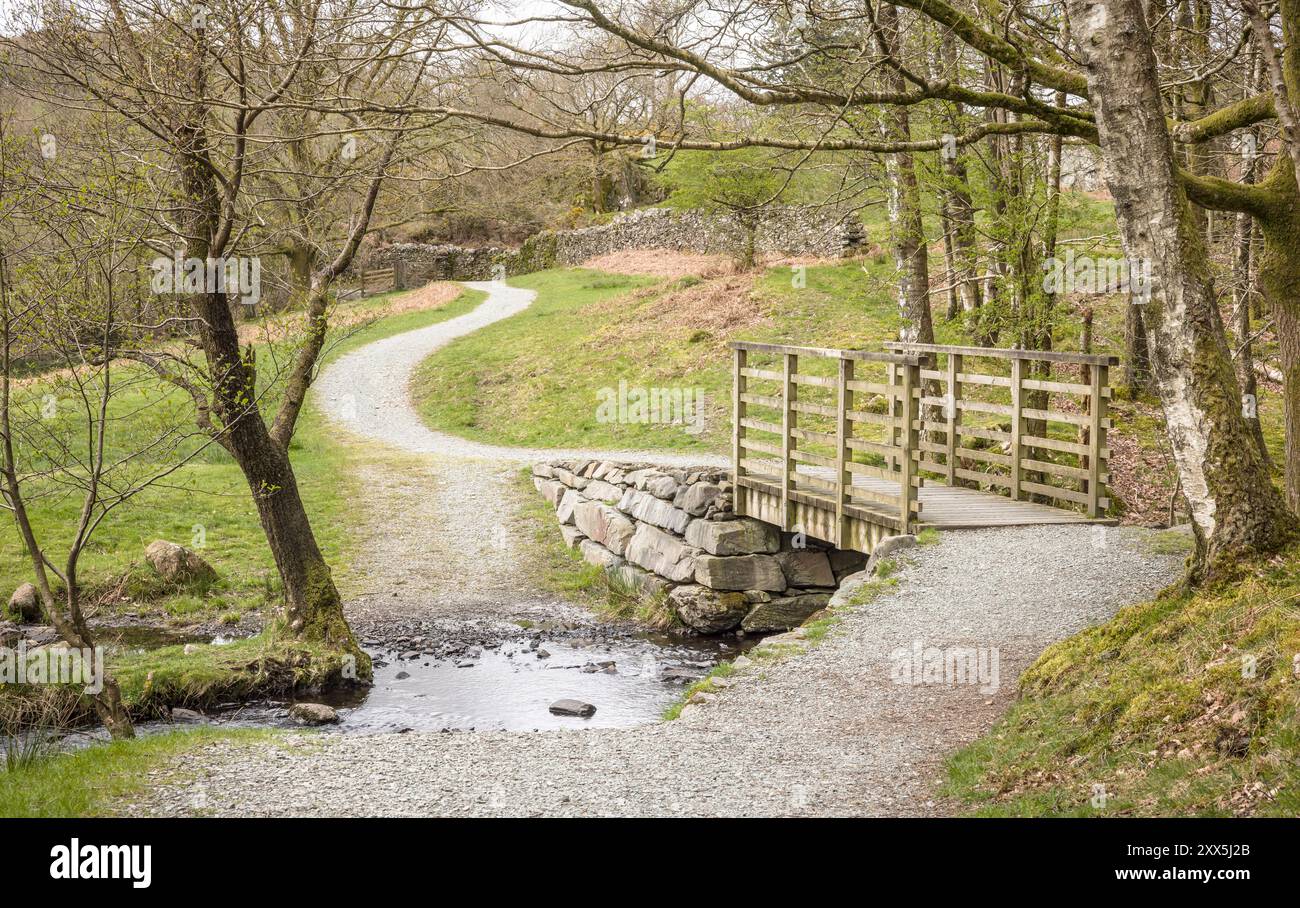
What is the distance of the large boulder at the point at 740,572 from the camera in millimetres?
13867

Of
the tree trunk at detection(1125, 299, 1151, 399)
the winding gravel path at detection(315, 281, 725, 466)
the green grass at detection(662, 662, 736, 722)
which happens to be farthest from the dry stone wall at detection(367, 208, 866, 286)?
the green grass at detection(662, 662, 736, 722)

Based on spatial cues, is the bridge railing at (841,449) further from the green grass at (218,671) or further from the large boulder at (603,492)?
the green grass at (218,671)

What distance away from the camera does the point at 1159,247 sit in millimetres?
6691

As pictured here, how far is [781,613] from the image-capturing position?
540 inches

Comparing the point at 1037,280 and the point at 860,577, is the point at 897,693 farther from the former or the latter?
the point at 1037,280

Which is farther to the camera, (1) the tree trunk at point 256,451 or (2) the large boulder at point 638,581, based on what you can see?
(2) the large boulder at point 638,581

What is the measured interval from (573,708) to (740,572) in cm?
402

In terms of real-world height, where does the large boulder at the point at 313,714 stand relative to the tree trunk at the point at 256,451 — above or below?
below

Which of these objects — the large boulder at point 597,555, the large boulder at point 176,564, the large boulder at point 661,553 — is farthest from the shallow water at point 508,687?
the large boulder at point 597,555

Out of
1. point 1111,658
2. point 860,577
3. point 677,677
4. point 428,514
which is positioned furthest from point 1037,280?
point 428,514

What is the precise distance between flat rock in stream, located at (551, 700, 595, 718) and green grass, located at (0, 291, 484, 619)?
4146mm

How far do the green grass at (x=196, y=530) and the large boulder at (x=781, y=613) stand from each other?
5784 mm

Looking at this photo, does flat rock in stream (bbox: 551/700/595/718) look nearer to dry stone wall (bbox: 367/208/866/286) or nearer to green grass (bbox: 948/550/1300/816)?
green grass (bbox: 948/550/1300/816)

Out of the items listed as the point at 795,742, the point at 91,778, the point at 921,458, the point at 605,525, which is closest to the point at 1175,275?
the point at 795,742
